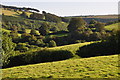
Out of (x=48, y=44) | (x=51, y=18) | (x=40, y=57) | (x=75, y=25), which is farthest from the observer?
(x=51, y=18)

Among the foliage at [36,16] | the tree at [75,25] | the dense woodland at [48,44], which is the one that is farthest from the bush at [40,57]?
the foliage at [36,16]

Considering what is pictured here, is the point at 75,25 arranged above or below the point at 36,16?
below

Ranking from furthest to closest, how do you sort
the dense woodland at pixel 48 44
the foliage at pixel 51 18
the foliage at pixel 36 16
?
the foliage at pixel 51 18, the foliage at pixel 36 16, the dense woodland at pixel 48 44

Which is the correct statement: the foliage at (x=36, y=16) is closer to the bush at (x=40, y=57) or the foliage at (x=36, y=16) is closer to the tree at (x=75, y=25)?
the tree at (x=75, y=25)

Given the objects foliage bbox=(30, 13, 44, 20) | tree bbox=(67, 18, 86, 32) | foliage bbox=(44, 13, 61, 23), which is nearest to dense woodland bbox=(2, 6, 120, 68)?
tree bbox=(67, 18, 86, 32)

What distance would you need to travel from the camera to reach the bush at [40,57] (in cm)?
4178

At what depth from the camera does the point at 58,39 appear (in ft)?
273

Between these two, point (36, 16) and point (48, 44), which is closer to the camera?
A: point (48, 44)

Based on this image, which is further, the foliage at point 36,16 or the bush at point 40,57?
the foliage at point 36,16

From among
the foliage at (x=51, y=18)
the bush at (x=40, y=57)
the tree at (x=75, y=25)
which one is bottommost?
the bush at (x=40, y=57)

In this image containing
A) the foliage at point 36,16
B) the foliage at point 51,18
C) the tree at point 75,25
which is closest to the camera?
the tree at point 75,25

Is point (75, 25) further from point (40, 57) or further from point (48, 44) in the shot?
point (40, 57)

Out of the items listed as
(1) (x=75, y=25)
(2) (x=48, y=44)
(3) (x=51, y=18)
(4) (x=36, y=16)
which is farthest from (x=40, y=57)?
(3) (x=51, y=18)

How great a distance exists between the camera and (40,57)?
42.0 m
